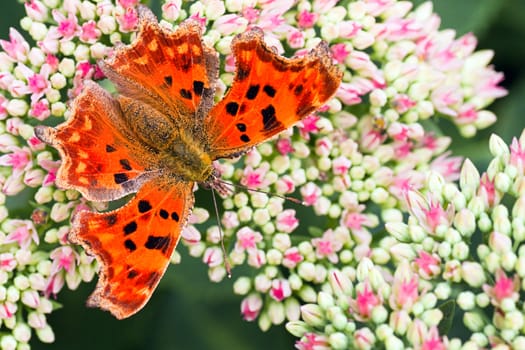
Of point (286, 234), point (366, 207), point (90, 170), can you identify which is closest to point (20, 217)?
point (90, 170)

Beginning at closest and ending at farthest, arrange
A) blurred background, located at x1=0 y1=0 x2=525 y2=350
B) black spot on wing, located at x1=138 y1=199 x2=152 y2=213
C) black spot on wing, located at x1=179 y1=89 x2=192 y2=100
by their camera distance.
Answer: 1. black spot on wing, located at x1=138 y1=199 x2=152 y2=213
2. black spot on wing, located at x1=179 y1=89 x2=192 y2=100
3. blurred background, located at x1=0 y1=0 x2=525 y2=350

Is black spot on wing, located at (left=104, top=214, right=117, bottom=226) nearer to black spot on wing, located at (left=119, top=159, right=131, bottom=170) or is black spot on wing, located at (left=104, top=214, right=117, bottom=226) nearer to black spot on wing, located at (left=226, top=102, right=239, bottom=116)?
black spot on wing, located at (left=119, top=159, right=131, bottom=170)

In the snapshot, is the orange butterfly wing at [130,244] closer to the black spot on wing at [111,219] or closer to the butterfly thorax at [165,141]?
the black spot on wing at [111,219]

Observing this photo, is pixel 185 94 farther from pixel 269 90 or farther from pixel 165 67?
pixel 269 90

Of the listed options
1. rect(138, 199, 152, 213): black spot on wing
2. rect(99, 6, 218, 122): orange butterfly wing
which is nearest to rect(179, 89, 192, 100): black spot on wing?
rect(99, 6, 218, 122): orange butterfly wing

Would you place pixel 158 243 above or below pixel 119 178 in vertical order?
below

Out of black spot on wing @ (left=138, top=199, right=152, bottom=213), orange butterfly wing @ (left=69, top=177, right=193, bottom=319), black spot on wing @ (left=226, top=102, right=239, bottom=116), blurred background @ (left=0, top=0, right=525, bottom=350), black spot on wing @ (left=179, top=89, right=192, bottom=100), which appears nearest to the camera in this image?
orange butterfly wing @ (left=69, top=177, right=193, bottom=319)

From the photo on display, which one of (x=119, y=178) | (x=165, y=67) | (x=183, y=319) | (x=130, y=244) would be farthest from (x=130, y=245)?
(x=183, y=319)
